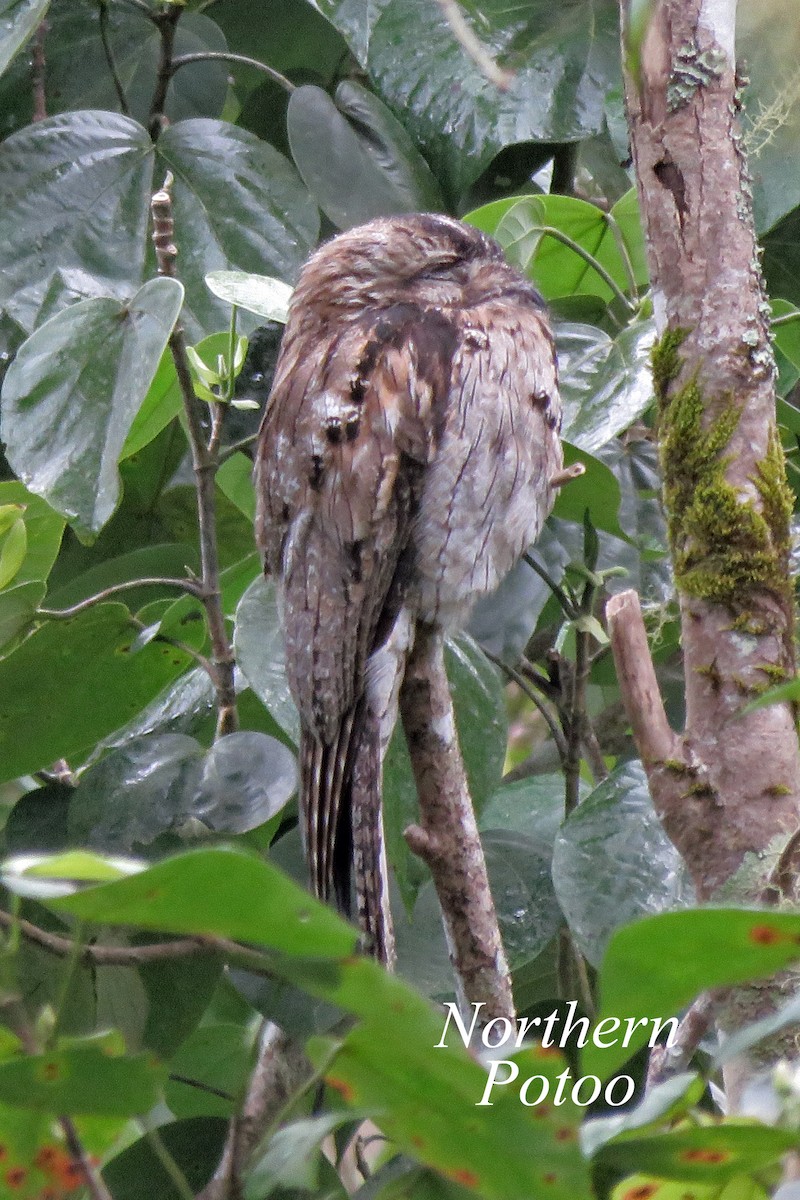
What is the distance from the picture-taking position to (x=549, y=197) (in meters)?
1.80

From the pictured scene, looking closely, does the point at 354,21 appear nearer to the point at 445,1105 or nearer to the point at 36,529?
the point at 36,529

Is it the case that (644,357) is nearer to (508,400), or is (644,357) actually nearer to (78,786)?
(508,400)

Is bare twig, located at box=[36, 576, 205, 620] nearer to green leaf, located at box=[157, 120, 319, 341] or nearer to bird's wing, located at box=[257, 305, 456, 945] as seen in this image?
bird's wing, located at box=[257, 305, 456, 945]

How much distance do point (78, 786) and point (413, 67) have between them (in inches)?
44.6

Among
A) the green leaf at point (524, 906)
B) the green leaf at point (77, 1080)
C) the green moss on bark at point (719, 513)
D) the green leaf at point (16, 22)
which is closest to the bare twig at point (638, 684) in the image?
the green moss on bark at point (719, 513)

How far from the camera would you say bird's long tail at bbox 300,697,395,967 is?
1484 millimetres

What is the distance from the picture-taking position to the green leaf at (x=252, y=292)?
A: 4.91 feet

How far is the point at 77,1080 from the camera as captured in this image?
61 centimetres

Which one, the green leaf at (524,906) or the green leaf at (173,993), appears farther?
the green leaf at (524,906)

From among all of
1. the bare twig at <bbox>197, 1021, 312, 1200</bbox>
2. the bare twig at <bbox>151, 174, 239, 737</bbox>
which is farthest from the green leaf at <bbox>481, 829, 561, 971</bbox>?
the bare twig at <bbox>151, 174, 239, 737</bbox>

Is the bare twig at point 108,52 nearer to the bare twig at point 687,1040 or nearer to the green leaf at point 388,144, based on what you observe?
the green leaf at point 388,144

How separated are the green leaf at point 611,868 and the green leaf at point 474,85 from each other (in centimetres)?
97

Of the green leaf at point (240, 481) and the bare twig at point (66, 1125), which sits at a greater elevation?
the bare twig at point (66, 1125)

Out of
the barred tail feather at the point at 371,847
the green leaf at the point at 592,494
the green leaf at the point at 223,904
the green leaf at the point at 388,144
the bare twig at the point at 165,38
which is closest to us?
the green leaf at the point at 223,904
